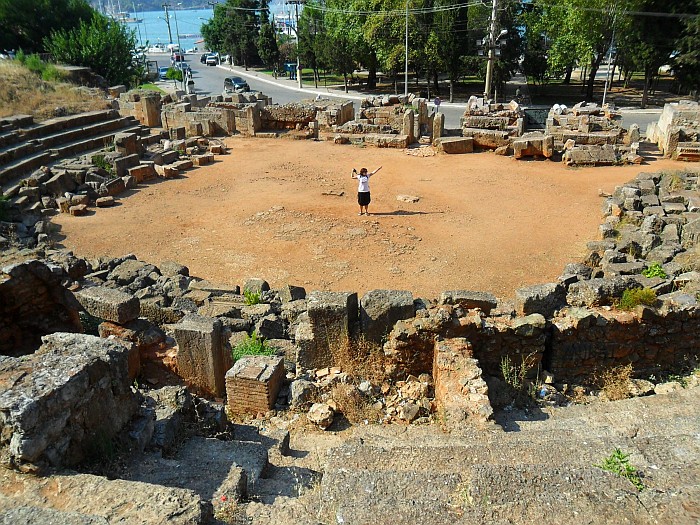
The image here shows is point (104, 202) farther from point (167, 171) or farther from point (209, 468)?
point (209, 468)

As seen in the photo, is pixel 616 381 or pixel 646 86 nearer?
pixel 616 381

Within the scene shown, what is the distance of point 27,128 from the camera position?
2339cm

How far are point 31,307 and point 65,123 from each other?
1901 centimetres

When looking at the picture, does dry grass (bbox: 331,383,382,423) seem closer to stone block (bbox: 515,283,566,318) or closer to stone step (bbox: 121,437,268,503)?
stone step (bbox: 121,437,268,503)

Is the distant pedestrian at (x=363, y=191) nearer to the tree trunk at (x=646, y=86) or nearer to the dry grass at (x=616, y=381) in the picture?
the dry grass at (x=616, y=381)

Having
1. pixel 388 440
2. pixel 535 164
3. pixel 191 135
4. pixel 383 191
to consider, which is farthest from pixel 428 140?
pixel 388 440

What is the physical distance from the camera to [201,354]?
812 centimetres

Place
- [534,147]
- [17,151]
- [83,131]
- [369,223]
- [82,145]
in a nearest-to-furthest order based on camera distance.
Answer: [369,223] < [17,151] < [534,147] < [82,145] < [83,131]

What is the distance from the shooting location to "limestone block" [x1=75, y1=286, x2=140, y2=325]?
879cm

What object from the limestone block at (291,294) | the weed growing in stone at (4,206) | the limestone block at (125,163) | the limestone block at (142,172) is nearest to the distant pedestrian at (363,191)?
the limestone block at (291,294)

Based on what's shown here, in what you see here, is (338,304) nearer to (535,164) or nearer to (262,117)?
(535,164)

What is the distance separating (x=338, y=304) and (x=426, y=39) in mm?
38418

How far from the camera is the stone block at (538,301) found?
28.8 ft

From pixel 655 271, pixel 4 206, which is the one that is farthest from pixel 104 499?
pixel 4 206
